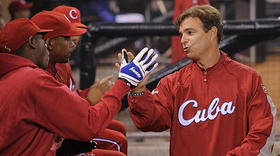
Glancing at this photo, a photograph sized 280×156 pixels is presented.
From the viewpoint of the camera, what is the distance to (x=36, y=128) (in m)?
1.87

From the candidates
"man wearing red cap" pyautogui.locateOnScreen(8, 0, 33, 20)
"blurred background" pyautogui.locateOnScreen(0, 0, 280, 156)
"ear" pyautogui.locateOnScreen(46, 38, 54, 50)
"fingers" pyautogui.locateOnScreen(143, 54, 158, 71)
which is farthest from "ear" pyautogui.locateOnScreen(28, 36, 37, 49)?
"man wearing red cap" pyautogui.locateOnScreen(8, 0, 33, 20)

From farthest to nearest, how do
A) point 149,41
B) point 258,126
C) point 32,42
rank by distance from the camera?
1. point 149,41
2. point 258,126
3. point 32,42

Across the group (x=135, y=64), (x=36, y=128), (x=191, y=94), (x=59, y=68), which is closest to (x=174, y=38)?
(x=59, y=68)

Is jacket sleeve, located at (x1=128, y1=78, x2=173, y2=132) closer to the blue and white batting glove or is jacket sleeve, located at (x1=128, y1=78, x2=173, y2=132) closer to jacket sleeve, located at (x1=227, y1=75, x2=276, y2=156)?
the blue and white batting glove

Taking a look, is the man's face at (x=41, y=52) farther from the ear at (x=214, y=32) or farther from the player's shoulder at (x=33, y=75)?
the ear at (x=214, y=32)

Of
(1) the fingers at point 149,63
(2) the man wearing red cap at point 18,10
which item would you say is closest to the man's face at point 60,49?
(1) the fingers at point 149,63

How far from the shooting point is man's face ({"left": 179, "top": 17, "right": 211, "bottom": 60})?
2318mm

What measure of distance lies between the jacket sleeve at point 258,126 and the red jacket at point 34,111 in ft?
2.62

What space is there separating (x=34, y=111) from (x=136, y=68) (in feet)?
1.74

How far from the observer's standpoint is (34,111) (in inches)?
71.6

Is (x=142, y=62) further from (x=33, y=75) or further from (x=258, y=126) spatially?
(x=258, y=126)

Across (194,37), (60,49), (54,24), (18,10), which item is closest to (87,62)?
(60,49)

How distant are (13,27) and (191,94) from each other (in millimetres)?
1024

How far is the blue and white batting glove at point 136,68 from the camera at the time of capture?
2.01m
